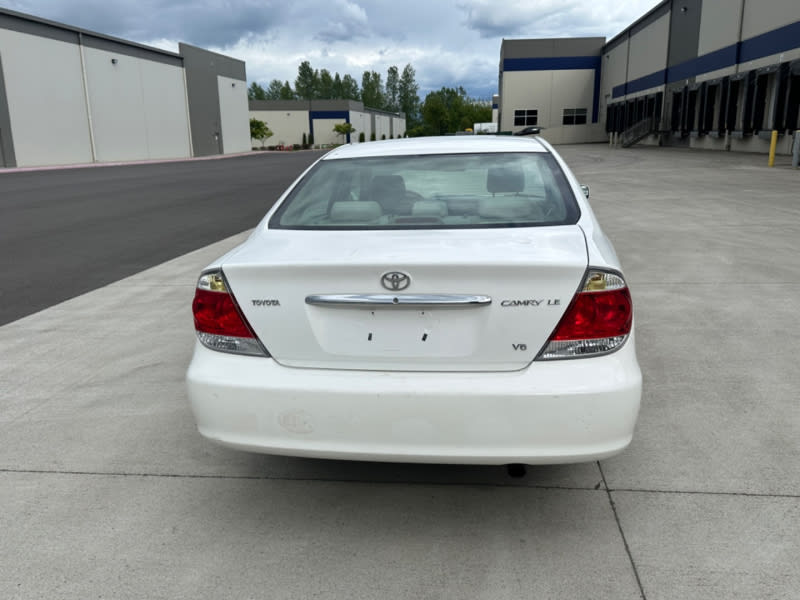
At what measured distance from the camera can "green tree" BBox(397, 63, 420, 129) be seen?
525 feet

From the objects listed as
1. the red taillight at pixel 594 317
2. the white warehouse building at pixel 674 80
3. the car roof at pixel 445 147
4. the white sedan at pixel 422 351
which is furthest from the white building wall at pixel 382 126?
the red taillight at pixel 594 317

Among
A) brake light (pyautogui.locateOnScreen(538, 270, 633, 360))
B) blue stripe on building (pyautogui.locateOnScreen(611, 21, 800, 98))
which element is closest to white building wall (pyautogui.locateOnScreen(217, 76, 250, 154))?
blue stripe on building (pyautogui.locateOnScreen(611, 21, 800, 98))

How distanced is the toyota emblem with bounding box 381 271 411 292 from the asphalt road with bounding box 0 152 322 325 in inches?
204

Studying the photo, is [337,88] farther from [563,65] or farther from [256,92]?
[563,65]

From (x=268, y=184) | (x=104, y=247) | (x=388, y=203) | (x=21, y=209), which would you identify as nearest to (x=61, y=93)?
(x=268, y=184)

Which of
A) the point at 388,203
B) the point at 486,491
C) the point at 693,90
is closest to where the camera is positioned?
the point at 486,491

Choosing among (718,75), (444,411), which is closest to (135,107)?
(718,75)

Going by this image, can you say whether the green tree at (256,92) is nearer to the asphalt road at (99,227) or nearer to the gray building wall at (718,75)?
the gray building wall at (718,75)

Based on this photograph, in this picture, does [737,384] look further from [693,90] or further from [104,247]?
[693,90]

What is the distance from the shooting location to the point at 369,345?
262cm

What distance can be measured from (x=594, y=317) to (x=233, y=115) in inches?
2669

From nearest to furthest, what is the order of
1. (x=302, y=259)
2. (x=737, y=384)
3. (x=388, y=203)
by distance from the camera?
(x=302, y=259), (x=388, y=203), (x=737, y=384)

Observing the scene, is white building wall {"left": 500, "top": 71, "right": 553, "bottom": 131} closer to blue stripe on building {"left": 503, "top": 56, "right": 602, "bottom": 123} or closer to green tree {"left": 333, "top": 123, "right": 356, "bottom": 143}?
blue stripe on building {"left": 503, "top": 56, "right": 602, "bottom": 123}

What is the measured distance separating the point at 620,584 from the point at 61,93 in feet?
144
